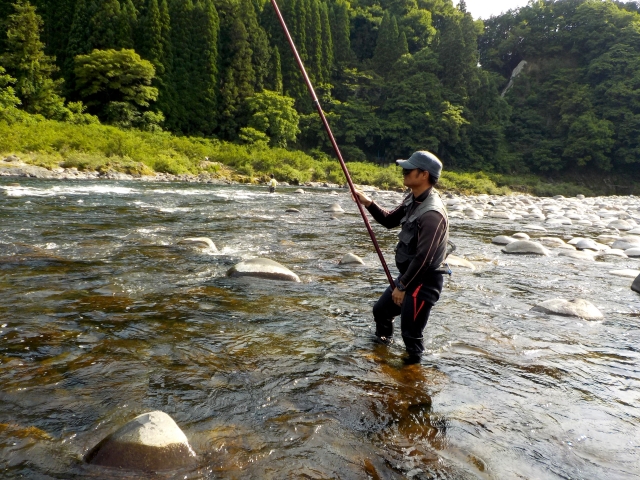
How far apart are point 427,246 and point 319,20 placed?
51.8m

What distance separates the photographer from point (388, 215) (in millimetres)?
3584

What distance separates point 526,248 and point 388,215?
536cm

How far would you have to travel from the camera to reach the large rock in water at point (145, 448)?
1947 millimetres

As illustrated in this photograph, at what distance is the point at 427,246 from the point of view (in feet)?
10.00

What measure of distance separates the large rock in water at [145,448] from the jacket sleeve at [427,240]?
1.74 meters

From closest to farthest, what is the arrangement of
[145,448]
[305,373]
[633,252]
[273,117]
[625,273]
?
[145,448] < [305,373] < [625,273] < [633,252] < [273,117]

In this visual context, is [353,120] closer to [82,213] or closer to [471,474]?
[82,213]

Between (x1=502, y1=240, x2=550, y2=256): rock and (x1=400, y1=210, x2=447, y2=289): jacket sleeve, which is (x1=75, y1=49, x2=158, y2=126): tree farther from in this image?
(x1=400, y1=210, x2=447, y2=289): jacket sleeve

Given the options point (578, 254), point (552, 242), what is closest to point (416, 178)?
point (578, 254)

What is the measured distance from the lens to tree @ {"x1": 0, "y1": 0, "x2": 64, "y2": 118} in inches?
1144

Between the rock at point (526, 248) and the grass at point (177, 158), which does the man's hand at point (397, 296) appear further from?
the grass at point (177, 158)

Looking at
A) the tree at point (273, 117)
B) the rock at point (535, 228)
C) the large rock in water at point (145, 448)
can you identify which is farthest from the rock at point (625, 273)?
the tree at point (273, 117)

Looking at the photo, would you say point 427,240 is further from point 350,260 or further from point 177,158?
point 177,158

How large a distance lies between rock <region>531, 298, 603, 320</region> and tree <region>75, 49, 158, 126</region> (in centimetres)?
3390
